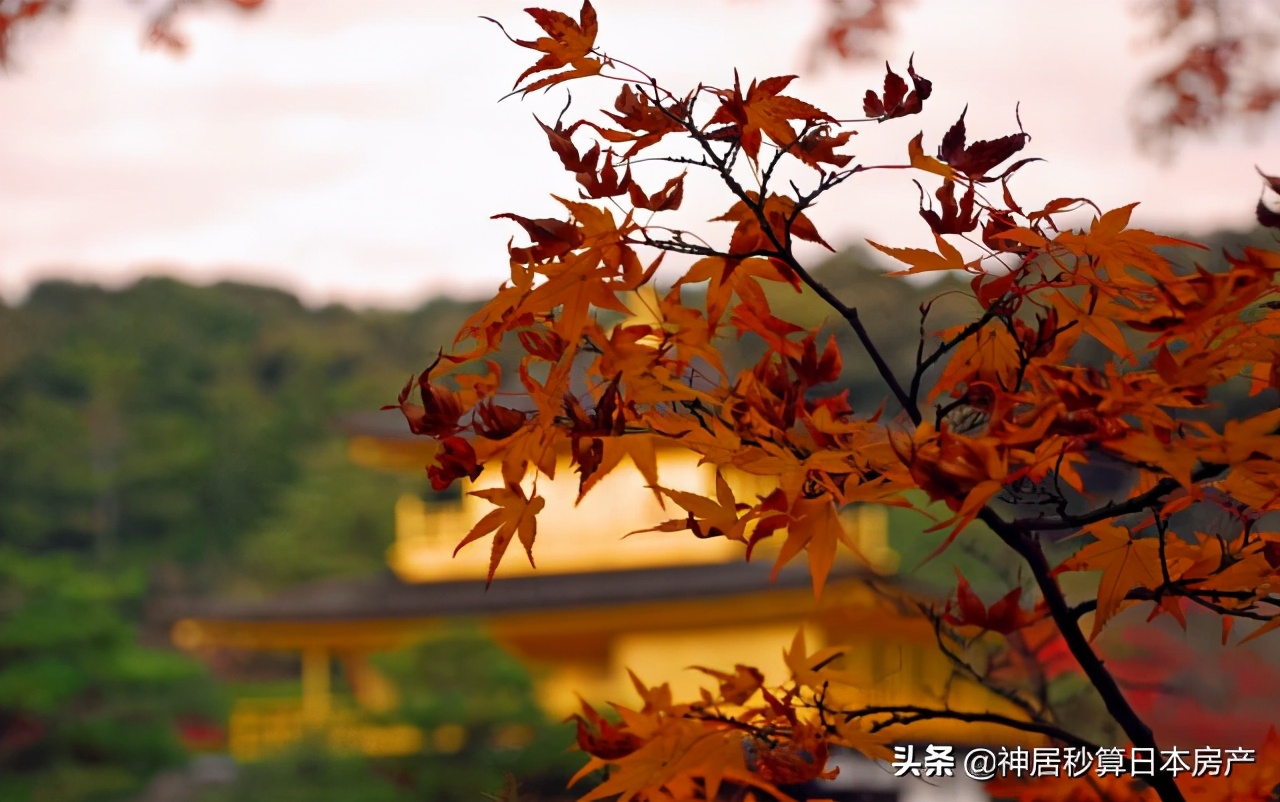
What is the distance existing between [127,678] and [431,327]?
1074 cm

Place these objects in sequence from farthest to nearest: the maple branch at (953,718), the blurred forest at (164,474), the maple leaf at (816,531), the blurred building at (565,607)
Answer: the blurred forest at (164,474) → the blurred building at (565,607) → the maple branch at (953,718) → the maple leaf at (816,531)

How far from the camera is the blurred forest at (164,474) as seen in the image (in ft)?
23.0

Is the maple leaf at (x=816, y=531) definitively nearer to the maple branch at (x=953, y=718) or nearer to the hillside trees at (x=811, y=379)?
the hillside trees at (x=811, y=379)

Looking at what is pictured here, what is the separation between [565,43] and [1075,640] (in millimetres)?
344

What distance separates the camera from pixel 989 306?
554mm

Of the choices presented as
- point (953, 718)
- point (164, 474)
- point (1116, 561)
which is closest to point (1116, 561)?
point (1116, 561)

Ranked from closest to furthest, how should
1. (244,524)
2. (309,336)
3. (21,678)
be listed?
(21,678) → (244,524) → (309,336)

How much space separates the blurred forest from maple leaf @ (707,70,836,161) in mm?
6481

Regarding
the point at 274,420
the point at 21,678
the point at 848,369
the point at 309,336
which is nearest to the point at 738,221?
the point at 21,678

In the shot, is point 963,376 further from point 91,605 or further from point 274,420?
point 274,420

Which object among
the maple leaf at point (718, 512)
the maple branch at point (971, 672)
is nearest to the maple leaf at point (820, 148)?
the maple leaf at point (718, 512)

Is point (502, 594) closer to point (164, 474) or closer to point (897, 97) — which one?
point (897, 97)

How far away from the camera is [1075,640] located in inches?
23.6

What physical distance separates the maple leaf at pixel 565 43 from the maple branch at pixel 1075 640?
251 mm
